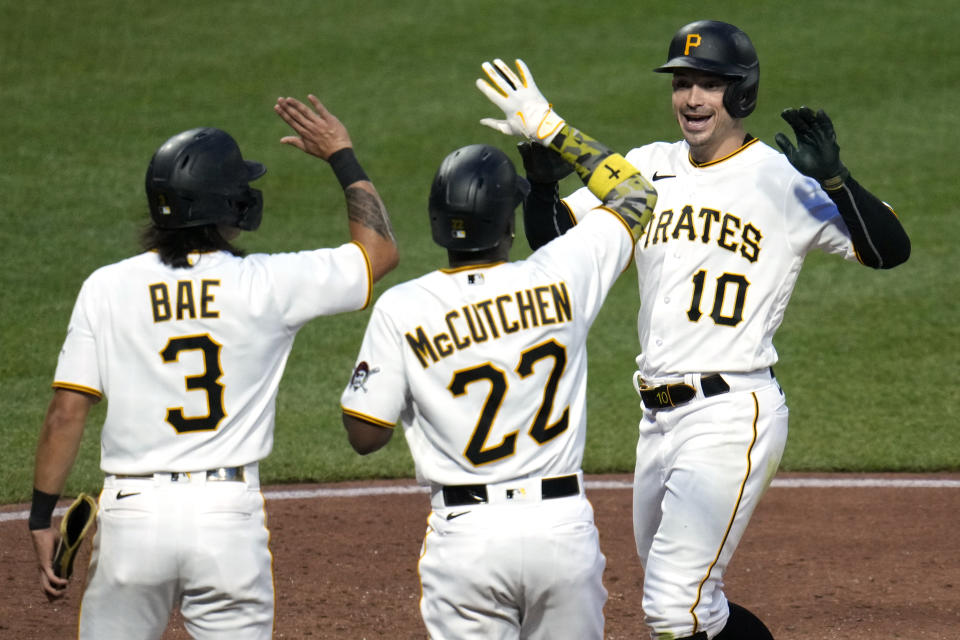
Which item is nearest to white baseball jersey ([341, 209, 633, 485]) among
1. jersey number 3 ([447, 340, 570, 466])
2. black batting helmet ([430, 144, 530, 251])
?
jersey number 3 ([447, 340, 570, 466])

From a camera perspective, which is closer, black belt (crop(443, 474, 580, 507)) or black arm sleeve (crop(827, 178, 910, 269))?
black belt (crop(443, 474, 580, 507))

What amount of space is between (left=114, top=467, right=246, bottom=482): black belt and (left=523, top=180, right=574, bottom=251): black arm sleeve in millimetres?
1387

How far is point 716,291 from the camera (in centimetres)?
473

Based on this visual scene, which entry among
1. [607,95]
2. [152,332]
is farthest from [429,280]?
[607,95]

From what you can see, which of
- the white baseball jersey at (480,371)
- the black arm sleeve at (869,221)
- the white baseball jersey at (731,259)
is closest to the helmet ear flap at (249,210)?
the white baseball jersey at (480,371)

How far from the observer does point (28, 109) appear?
52.2 feet

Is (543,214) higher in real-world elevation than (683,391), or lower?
higher

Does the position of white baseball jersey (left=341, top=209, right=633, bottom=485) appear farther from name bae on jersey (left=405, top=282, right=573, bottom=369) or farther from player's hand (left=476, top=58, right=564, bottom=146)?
player's hand (left=476, top=58, right=564, bottom=146)

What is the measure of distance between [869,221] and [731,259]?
0.49m

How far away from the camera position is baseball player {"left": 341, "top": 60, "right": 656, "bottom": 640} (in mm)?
3738

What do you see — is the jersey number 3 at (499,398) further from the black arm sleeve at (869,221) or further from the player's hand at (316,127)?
the black arm sleeve at (869,221)

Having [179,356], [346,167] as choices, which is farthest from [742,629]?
[179,356]

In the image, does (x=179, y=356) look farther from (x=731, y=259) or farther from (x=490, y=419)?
(x=731, y=259)

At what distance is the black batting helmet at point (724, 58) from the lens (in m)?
4.77
